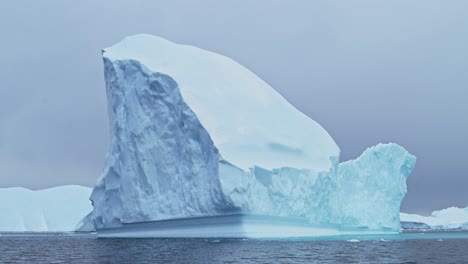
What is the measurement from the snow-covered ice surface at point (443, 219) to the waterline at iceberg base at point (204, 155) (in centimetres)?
4658

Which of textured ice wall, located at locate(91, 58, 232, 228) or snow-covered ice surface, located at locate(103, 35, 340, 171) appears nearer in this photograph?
textured ice wall, located at locate(91, 58, 232, 228)

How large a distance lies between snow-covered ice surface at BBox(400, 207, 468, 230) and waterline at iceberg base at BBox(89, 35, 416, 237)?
46584 mm

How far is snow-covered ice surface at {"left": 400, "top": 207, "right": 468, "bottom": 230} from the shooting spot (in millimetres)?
74350

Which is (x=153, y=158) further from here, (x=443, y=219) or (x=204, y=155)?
(x=443, y=219)

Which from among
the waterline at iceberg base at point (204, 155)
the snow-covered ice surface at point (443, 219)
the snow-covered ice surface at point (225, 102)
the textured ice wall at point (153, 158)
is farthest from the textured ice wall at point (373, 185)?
the snow-covered ice surface at point (443, 219)

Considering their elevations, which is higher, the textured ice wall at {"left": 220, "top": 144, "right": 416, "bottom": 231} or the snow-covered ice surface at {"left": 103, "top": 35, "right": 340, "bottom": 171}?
the snow-covered ice surface at {"left": 103, "top": 35, "right": 340, "bottom": 171}

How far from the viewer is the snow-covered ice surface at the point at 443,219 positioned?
74350 mm

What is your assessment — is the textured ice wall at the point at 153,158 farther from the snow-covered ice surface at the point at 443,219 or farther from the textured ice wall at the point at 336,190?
the snow-covered ice surface at the point at 443,219

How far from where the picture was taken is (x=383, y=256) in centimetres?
1780

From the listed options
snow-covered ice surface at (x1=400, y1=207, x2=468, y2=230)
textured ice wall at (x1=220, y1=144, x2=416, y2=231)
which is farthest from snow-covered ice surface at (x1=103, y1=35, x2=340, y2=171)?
snow-covered ice surface at (x1=400, y1=207, x2=468, y2=230)

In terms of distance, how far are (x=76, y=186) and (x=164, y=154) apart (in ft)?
189

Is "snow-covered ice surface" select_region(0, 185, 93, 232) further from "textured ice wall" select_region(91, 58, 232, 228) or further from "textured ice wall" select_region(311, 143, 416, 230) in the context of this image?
"textured ice wall" select_region(91, 58, 232, 228)

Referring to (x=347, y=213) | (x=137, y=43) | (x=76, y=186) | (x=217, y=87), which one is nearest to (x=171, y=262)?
(x=217, y=87)

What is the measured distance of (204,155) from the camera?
27078 millimetres
